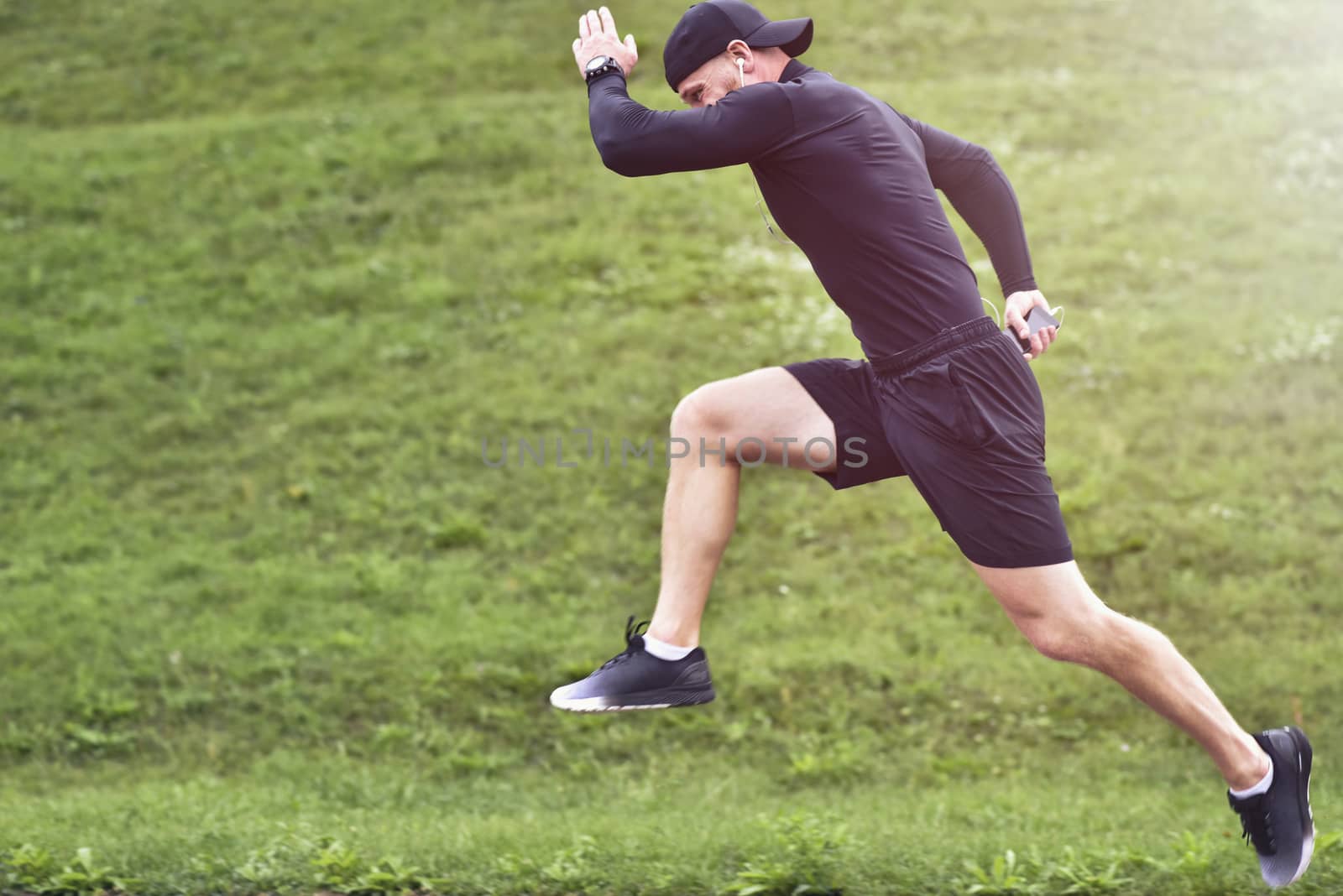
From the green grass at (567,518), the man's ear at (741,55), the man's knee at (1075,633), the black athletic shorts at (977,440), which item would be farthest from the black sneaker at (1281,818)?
the man's ear at (741,55)

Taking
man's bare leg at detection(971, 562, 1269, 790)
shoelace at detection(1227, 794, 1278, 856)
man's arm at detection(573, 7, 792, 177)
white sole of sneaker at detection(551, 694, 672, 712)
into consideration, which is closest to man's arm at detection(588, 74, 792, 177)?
man's arm at detection(573, 7, 792, 177)

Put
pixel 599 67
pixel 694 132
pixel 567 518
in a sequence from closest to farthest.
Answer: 1. pixel 694 132
2. pixel 599 67
3. pixel 567 518

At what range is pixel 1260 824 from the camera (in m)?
3.56

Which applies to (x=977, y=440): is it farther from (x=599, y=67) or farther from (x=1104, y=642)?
(x=599, y=67)

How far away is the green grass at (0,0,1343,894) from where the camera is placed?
5.52 meters

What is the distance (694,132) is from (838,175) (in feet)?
1.40

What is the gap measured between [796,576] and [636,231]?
4869mm

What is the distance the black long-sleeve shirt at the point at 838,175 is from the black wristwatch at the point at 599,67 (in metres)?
0.02

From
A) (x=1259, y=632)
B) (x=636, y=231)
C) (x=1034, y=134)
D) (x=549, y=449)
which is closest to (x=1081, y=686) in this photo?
(x=1259, y=632)

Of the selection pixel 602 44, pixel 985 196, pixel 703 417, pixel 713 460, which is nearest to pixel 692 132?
pixel 602 44

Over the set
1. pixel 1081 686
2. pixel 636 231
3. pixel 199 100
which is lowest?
pixel 1081 686

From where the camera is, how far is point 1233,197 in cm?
1216

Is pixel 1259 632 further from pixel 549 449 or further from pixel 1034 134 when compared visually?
pixel 1034 134

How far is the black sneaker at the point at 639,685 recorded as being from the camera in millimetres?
3588
